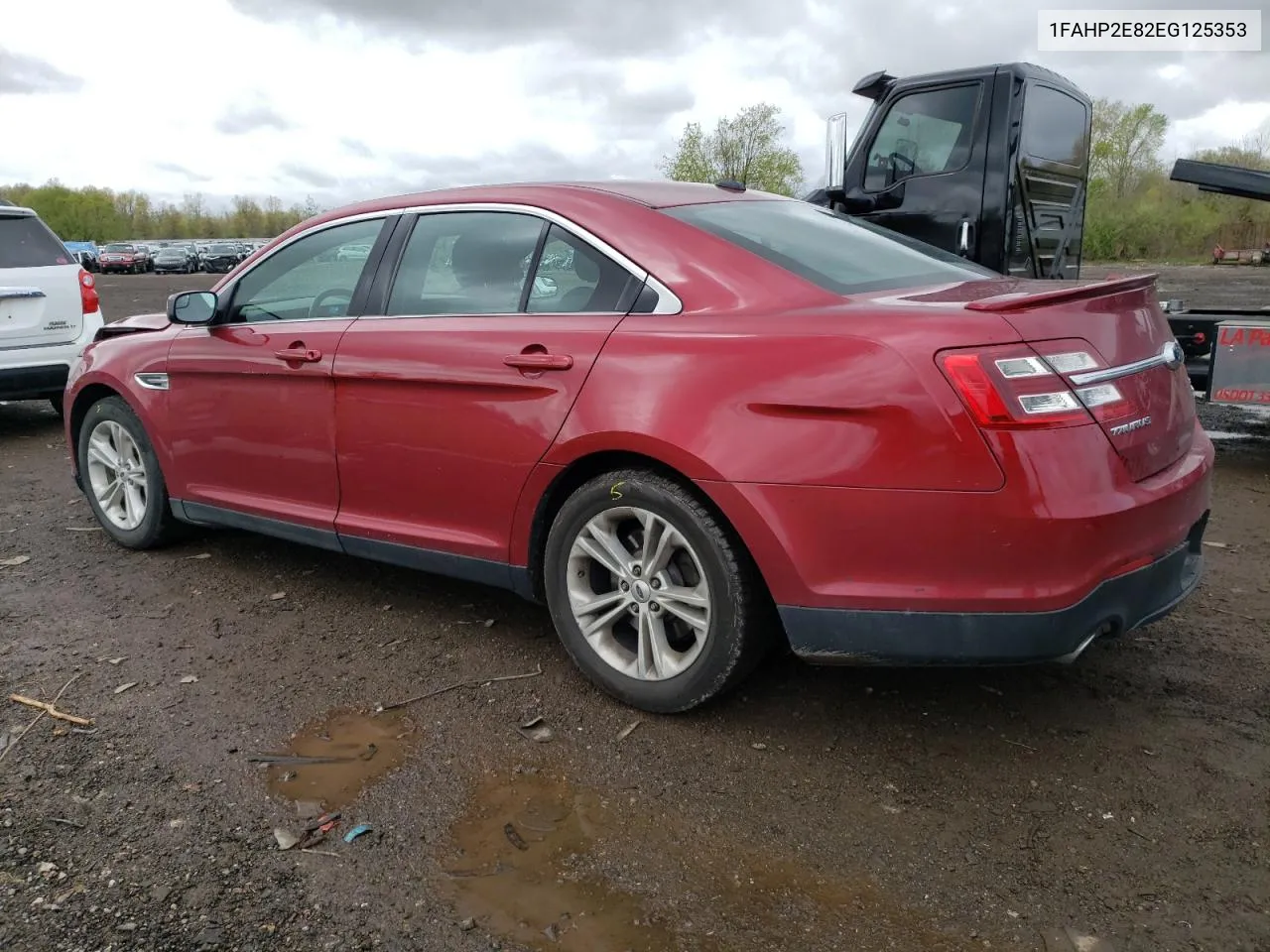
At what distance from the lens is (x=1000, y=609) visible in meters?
2.63

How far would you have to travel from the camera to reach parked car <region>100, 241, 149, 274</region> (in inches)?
2367

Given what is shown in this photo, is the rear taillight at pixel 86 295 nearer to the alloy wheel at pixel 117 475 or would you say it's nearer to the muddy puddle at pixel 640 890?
the alloy wheel at pixel 117 475

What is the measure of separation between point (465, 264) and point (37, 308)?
19.1ft

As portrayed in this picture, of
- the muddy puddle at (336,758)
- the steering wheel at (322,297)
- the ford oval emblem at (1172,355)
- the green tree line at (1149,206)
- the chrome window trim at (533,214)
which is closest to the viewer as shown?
the muddy puddle at (336,758)

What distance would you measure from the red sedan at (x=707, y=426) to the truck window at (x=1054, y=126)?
12.9 feet

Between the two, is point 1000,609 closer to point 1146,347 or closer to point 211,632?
point 1146,347

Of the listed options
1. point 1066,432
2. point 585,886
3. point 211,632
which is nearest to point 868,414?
point 1066,432

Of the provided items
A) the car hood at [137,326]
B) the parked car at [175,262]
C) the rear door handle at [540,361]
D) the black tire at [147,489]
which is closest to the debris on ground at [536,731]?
the rear door handle at [540,361]

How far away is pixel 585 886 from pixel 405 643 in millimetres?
1657

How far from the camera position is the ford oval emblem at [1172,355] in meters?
3.02

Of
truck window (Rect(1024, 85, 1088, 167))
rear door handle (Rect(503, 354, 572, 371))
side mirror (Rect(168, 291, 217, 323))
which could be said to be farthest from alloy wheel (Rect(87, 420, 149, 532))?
truck window (Rect(1024, 85, 1088, 167))

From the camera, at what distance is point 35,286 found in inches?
314

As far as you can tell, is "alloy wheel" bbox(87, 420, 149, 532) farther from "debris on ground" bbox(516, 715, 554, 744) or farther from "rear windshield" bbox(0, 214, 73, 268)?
"rear windshield" bbox(0, 214, 73, 268)

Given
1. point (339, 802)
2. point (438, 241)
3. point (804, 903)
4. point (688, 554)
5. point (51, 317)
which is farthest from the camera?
point (51, 317)
